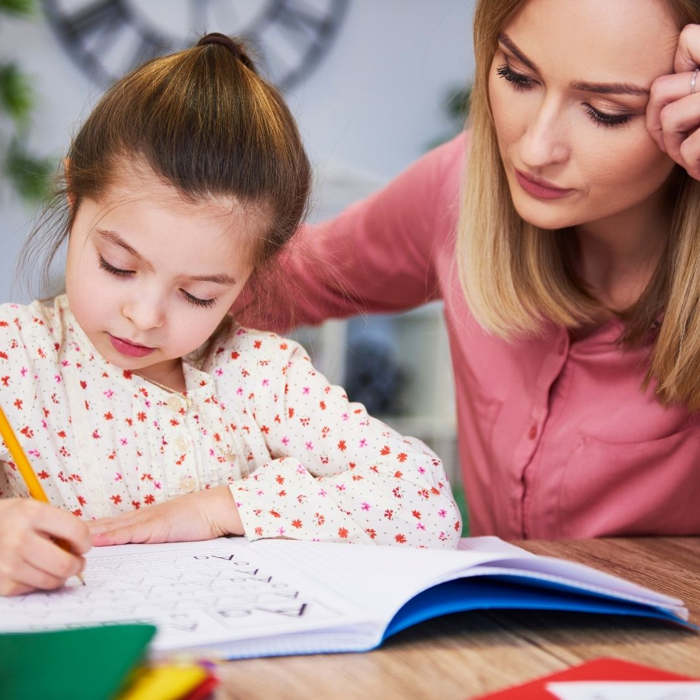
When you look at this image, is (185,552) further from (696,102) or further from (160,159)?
(696,102)

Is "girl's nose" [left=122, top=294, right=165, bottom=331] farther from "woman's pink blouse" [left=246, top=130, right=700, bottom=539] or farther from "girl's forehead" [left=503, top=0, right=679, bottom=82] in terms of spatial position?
"girl's forehead" [left=503, top=0, right=679, bottom=82]

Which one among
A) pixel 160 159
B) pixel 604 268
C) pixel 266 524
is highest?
pixel 160 159

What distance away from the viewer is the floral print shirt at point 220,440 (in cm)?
93

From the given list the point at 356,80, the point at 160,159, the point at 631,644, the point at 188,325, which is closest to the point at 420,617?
the point at 631,644

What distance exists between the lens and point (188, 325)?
0.92 metres

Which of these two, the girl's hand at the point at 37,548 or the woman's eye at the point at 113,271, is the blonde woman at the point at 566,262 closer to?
the woman's eye at the point at 113,271

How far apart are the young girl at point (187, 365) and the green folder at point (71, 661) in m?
0.35

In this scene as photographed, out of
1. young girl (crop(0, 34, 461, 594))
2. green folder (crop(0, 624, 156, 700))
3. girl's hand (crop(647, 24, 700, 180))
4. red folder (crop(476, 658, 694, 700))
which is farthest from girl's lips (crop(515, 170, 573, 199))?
green folder (crop(0, 624, 156, 700))

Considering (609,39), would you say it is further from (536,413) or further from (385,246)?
(385,246)

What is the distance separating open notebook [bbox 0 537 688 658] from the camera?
561mm

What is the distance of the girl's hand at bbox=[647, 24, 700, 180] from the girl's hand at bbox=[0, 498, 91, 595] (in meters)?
0.68

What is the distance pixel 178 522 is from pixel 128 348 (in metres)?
0.18

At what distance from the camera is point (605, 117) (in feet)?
3.20

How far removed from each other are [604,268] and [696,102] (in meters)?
0.35
